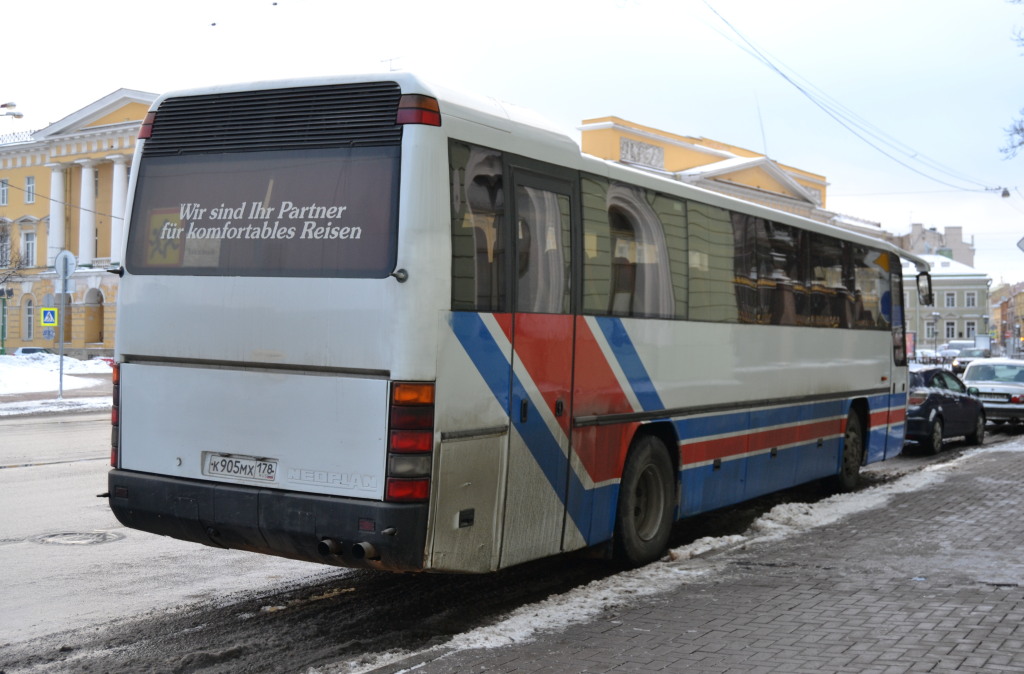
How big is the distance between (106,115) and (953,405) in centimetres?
6111

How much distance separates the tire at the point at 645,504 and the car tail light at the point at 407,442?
261 cm

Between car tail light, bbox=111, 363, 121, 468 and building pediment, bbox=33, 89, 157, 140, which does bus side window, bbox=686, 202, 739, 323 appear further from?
building pediment, bbox=33, 89, 157, 140

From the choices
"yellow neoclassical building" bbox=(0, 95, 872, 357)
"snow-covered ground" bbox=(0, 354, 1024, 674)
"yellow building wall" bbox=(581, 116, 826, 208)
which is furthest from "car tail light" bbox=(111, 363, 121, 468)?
"yellow neoclassical building" bbox=(0, 95, 872, 357)

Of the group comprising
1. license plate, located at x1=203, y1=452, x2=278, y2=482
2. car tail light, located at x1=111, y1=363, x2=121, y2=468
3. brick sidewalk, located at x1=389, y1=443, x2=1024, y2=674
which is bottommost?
brick sidewalk, located at x1=389, y1=443, x2=1024, y2=674

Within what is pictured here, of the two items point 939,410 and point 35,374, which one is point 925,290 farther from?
point 35,374

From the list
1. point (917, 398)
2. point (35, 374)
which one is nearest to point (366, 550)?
point (917, 398)

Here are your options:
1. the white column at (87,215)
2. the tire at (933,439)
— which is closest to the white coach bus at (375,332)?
the tire at (933,439)

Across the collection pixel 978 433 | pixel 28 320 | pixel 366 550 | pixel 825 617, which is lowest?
pixel 825 617

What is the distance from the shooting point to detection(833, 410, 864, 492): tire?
13.4 meters

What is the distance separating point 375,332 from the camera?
607 cm

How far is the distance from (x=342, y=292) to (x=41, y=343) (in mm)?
74498

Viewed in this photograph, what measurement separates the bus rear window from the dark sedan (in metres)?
14.4

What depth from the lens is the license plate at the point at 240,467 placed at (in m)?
6.37

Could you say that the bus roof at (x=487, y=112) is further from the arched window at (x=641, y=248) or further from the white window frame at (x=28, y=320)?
the white window frame at (x=28, y=320)
